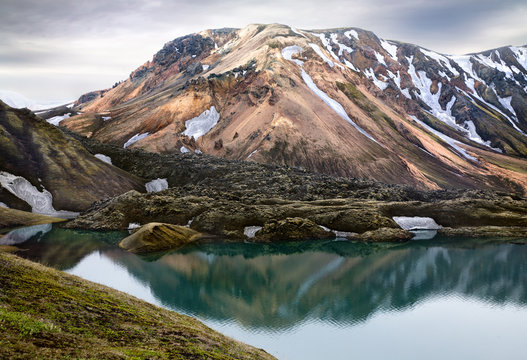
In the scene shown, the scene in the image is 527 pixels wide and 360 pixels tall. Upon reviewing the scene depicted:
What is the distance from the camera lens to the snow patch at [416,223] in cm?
8544

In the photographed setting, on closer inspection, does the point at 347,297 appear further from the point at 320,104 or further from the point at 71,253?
the point at 320,104

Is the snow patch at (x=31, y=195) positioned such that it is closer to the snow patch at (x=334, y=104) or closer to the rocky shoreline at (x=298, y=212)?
the rocky shoreline at (x=298, y=212)

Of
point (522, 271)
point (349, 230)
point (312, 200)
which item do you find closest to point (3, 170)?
point (312, 200)

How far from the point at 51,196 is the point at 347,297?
268ft

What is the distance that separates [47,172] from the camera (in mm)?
105938

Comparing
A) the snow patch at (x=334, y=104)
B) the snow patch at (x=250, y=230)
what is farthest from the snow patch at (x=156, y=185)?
the snow patch at (x=334, y=104)

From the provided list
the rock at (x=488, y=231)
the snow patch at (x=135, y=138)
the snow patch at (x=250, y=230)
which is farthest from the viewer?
the snow patch at (x=135, y=138)

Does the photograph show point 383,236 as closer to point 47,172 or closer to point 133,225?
point 133,225

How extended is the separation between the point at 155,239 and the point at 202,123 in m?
118

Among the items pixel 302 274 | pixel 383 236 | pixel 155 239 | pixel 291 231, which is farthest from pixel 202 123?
pixel 302 274

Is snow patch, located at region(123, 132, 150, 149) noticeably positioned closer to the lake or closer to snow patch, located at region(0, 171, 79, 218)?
snow patch, located at region(0, 171, 79, 218)

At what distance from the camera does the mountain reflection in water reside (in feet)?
139

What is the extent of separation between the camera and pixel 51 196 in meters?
101

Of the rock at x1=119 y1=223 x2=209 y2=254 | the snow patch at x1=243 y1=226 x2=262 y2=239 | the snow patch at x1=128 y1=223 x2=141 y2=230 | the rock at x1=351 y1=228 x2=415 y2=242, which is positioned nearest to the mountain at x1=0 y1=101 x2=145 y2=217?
the snow patch at x1=128 y1=223 x2=141 y2=230
